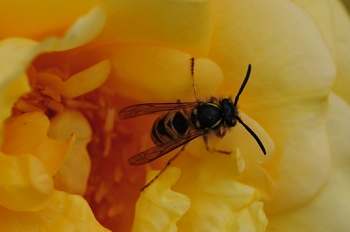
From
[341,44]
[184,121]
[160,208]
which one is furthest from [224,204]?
[341,44]

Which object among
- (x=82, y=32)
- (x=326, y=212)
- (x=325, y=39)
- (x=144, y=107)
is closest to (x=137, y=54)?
(x=144, y=107)

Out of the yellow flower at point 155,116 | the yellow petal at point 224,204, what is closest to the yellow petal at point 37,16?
the yellow flower at point 155,116

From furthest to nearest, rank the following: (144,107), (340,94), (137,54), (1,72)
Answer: (340,94), (144,107), (137,54), (1,72)

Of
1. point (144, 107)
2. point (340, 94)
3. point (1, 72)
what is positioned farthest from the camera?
point (340, 94)

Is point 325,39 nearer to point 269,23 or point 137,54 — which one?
point 269,23

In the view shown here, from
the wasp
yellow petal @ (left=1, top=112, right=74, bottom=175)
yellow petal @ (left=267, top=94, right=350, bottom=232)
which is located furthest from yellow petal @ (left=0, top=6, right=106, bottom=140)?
yellow petal @ (left=267, top=94, right=350, bottom=232)

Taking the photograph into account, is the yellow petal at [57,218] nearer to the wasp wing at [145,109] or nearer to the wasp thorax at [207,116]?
the wasp wing at [145,109]

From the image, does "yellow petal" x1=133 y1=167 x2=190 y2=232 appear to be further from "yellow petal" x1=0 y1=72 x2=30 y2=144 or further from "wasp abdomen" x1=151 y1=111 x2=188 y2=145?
"yellow petal" x1=0 y1=72 x2=30 y2=144
